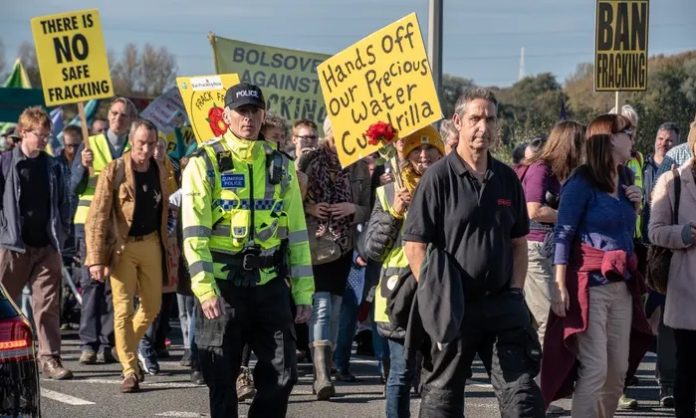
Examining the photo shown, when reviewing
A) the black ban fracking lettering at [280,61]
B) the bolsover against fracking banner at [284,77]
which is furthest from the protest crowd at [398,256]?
the black ban fracking lettering at [280,61]

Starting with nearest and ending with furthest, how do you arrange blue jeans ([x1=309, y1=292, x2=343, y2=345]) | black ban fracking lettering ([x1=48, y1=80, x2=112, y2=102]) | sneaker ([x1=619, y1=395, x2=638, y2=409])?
1. sneaker ([x1=619, y1=395, x2=638, y2=409])
2. blue jeans ([x1=309, y1=292, x2=343, y2=345])
3. black ban fracking lettering ([x1=48, y1=80, x2=112, y2=102])

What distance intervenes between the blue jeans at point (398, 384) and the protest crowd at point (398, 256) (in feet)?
0.04

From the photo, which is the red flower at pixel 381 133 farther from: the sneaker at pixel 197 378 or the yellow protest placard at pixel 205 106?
the sneaker at pixel 197 378

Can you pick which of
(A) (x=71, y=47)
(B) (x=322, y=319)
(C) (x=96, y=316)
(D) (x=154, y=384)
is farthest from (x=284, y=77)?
(B) (x=322, y=319)

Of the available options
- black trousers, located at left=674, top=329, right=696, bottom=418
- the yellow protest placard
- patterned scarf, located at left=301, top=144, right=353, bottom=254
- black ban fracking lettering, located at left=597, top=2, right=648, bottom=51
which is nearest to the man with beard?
black trousers, located at left=674, top=329, right=696, bottom=418

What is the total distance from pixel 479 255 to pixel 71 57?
7.70 metres

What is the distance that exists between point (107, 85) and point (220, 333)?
266 inches

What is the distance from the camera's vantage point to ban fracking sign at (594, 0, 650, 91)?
12133mm

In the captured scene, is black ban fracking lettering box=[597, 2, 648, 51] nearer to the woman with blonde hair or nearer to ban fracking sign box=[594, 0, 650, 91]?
ban fracking sign box=[594, 0, 650, 91]

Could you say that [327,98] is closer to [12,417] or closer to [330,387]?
[330,387]

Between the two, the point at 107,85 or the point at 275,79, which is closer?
the point at 107,85

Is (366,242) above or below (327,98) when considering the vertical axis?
below

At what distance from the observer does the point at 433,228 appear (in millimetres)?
6504

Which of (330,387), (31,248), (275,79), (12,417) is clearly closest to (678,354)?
(330,387)
